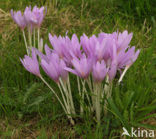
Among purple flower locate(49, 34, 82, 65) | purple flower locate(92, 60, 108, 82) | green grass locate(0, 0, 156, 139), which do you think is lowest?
green grass locate(0, 0, 156, 139)

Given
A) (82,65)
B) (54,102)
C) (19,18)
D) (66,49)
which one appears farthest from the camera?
(19,18)

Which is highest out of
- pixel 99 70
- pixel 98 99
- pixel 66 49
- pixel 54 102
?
pixel 66 49

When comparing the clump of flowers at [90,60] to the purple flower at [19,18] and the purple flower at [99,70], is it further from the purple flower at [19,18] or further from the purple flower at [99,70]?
the purple flower at [19,18]

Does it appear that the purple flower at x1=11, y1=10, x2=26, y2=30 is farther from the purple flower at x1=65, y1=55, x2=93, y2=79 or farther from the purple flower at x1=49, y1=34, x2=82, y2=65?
the purple flower at x1=65, y1=55, x2=93, y2=79

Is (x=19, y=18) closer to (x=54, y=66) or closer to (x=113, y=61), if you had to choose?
(x=54, y=66)

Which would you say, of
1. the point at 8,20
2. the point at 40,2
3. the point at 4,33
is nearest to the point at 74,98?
the point at 4,33

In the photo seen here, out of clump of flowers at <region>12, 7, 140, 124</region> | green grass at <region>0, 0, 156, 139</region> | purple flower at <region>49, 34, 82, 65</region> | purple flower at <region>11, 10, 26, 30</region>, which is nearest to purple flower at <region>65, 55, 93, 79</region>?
clump of flowers at <region>12, 7, 140, 124</region>

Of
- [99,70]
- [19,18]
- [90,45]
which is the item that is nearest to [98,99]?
[99,70]

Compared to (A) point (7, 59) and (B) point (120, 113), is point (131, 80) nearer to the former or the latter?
(B) point (120, 113)

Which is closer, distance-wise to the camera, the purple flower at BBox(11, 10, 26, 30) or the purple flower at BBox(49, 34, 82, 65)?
the purple flower at BBox(49, 34, 82, 65)

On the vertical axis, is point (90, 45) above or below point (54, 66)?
above

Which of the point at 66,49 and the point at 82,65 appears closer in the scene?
the point at 82,65

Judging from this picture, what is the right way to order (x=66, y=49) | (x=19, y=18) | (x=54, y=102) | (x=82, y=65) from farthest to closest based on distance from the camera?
1. (x=19, y=18)
2. (x=54, y=102)
3. (x=66, y=49)
4. (x=82, y=65)
